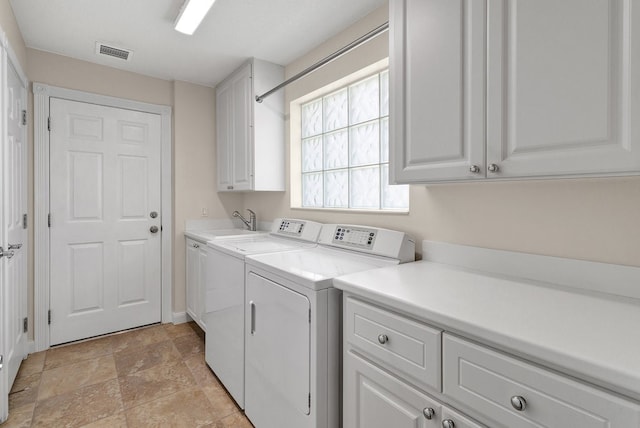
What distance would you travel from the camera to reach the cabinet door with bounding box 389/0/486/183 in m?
1.18

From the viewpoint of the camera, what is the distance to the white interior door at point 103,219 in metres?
2.77

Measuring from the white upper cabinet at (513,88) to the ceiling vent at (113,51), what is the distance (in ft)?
7.50

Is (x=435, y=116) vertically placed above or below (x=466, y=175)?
above

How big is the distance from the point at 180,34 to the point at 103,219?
1756 millimetres

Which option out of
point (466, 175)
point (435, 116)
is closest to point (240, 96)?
point (435, 116)

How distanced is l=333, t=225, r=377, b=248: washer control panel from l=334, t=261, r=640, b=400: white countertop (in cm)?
44

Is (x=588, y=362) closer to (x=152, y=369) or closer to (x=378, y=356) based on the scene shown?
(x=378, y=356)

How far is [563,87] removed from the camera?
963 millimetres

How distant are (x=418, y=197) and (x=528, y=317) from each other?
97 centimetres

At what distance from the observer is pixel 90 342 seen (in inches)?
112

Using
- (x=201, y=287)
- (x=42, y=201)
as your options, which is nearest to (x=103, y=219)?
(x=42, y=201)

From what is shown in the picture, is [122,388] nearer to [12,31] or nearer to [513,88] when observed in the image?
[12,31]

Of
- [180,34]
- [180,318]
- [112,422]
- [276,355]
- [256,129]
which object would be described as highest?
[180,34]

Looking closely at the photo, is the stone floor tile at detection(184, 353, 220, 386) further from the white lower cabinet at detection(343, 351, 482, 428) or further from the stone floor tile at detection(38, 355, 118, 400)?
the white lower cabinet at detection(343, 351, 482, 428)
